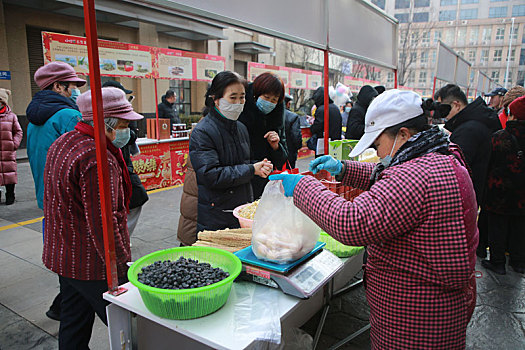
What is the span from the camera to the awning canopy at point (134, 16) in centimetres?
1095

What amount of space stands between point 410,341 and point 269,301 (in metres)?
0.62

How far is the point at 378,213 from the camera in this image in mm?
1300

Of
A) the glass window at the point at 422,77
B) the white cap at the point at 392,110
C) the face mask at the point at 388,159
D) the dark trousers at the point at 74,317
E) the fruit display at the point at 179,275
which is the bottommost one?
the dark trousers at the point at 74,317

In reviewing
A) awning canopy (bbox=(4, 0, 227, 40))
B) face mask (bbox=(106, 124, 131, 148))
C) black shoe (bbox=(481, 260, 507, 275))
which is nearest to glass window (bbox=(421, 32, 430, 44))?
awning canopy (bbox=(4, 0, 227, 40))

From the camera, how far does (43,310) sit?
A: 3178 mm

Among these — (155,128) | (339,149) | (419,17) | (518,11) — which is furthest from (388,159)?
(518,11)

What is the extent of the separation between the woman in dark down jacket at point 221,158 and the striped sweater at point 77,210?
0.78 m

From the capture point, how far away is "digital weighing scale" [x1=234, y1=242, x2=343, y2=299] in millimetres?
1602

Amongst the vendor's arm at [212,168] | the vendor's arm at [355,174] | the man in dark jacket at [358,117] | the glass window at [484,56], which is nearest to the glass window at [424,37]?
the glass window at [484,56]

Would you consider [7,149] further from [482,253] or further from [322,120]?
[482,253]

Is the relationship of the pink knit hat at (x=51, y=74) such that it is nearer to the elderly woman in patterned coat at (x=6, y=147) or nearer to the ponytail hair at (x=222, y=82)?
the ponytail hair at (x=222, y=82)

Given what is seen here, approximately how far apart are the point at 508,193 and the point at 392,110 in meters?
3.42

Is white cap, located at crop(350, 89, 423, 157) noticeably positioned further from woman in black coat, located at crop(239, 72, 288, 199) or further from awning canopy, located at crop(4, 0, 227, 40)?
awning canopy, located at crop(4, 0, 227, 40)

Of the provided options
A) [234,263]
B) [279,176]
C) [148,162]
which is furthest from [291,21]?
[148,162]
